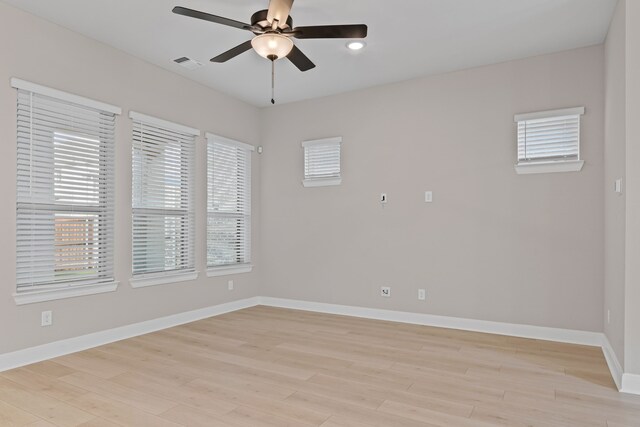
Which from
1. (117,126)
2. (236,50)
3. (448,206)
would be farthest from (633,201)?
A: (117,126)

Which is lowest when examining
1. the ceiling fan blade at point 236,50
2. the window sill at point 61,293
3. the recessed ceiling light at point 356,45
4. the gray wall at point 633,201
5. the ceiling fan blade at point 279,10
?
the window sill at point 61,293

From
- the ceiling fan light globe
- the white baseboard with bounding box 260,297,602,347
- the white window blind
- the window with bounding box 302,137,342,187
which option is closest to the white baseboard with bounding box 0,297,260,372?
the white baseboard with bounding box 260,297,602,347

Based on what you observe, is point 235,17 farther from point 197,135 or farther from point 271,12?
point 197,135

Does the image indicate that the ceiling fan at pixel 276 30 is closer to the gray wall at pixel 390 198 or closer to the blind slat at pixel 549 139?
the gray wall at pixel 390 198

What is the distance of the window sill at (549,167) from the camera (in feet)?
13.3

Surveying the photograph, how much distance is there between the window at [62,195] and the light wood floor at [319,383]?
2.34 feet

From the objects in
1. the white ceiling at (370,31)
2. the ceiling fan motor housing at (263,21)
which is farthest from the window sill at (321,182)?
the ceiling fan motor housing at (263,21)

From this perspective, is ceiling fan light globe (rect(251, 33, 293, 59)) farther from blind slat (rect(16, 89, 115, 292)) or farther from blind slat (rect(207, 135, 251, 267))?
blind slat (rect(207, 135, 251, 267))

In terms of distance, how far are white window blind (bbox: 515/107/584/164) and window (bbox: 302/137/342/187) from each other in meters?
2.21

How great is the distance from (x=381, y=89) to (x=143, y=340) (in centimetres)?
396

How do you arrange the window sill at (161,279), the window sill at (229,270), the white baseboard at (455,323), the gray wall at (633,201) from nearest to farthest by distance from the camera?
the gray wall at (633,201)
the white baseboard at (455,323)
the window sill at (161,279)
the window sill at (229,270)

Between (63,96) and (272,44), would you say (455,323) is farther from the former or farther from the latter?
(63,96)

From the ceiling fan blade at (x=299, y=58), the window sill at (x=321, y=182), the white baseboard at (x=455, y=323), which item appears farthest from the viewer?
the window sill at (x=321, y=182)

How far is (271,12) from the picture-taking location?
104 inches
